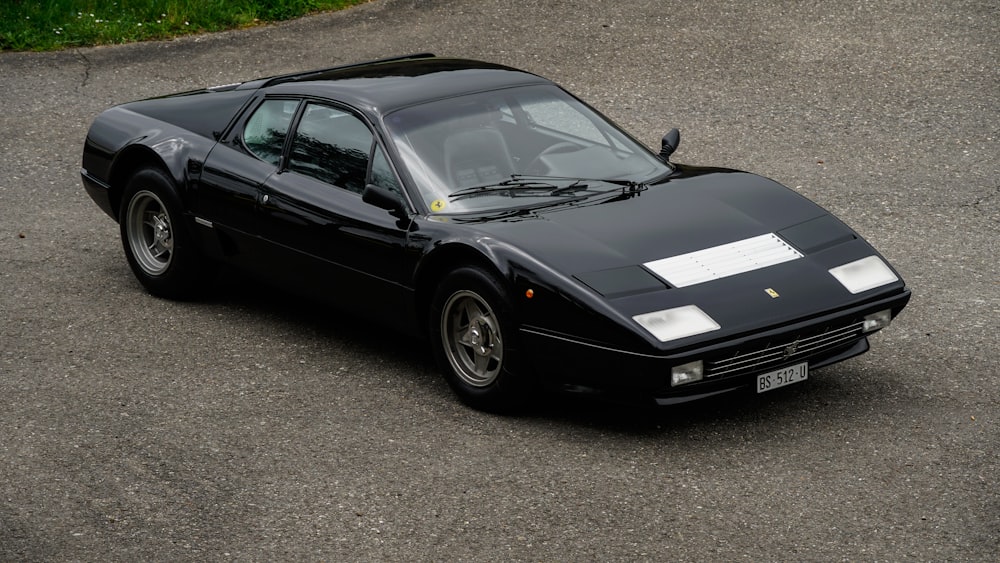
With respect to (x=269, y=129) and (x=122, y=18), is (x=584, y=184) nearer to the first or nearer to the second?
(x=269, y=129)

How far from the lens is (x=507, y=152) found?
6934 mm

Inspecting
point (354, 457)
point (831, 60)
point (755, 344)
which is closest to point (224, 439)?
point (354, 457)

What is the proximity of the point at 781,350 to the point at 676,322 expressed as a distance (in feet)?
1.78

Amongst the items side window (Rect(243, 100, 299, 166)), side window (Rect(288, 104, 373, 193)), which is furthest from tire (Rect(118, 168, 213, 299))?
side window (Rect(288, 104, 373, 193))

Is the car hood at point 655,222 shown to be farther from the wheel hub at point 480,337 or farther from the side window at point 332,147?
the side window at point 332,147

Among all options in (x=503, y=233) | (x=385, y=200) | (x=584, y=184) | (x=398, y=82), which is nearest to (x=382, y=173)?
(x=385, y=200)

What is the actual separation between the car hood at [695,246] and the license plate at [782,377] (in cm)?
25

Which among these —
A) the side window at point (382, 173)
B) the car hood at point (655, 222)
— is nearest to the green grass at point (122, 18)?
the side window at point (382, 173)

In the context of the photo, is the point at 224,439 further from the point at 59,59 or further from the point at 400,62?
the point at 59,59

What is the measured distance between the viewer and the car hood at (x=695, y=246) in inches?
230

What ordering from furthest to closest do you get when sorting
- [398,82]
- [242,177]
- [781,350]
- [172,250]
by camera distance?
1. [172,250]
2. [242,177]
3. [398,82]
4. [781,350]

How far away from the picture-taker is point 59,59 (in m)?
13.4

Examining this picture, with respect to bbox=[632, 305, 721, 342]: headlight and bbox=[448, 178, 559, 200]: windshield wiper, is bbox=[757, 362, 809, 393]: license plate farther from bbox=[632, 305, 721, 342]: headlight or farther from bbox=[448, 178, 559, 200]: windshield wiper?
bbox=[448, 178, 559, 200]: windshield wiper

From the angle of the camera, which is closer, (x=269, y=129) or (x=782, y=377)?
(x=782, y=377)
